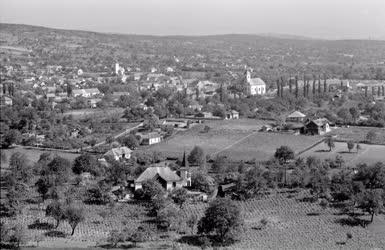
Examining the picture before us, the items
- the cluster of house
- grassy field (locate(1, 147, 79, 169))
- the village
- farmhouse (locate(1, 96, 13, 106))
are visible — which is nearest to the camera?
the village

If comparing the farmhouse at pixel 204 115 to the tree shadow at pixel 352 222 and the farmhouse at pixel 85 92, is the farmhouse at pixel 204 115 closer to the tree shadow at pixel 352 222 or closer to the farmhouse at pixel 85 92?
the farmhouse at pixel 85 92

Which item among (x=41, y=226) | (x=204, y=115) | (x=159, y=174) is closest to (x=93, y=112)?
(x=204, y=115)

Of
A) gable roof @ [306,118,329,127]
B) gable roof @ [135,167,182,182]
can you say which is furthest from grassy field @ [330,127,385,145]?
gable roof @ [135,167,182,182]

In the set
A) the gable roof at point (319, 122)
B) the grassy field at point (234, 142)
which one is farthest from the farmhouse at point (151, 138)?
the gable roof at point (319, 122)

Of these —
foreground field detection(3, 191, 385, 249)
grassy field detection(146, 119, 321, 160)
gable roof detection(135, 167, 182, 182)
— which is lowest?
grassy field detection(146, 119, 321, 160)

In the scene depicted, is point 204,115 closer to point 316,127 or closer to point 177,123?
point 177,123

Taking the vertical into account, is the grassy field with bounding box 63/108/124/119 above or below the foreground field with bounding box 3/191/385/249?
below

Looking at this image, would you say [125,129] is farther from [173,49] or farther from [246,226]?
[173,49]

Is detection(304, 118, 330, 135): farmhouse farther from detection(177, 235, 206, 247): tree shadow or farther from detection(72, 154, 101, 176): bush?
detection(177, 235, 206, 247): tree shadow

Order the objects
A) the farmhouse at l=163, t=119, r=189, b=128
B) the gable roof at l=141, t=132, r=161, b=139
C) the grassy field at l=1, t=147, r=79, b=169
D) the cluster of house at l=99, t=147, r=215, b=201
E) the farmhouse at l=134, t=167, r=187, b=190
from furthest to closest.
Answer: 1. the farmhouse at l=163, t=119, r=189, b=128
2. the gable roof at l=141, t=132, r=161, b=139
3. the grassy field at l=1, t=147, r=79, b=169
4. the farmhouse at l=134, t=167, r=187, b=190
5. the cluster of house at l=99, t=147, r=215, b=201
